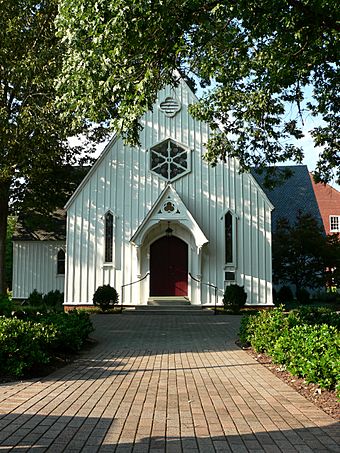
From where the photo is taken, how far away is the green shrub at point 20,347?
307 inches

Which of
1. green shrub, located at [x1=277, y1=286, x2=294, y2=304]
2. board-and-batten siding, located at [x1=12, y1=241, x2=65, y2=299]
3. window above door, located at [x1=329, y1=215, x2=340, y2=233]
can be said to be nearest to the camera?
green shrub, located at [x1=277, y1=286, x2=294, y2=304]

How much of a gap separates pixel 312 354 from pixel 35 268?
24.7 meters

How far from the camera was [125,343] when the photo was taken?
40.9 feet

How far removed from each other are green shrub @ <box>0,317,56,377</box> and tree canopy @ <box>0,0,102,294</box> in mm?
11298

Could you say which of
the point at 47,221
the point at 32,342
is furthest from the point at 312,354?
the point at 47,221

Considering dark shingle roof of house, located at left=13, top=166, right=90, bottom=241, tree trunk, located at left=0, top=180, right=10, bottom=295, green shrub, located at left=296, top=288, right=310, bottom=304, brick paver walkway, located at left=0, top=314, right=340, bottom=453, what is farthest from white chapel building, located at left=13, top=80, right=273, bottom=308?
brick paver walkway, located at left=0, top=314, right=340, bottom=453

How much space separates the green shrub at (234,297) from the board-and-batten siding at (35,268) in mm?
11929

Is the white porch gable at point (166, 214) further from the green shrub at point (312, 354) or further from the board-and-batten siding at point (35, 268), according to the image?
the green shrub at point (312, 354)

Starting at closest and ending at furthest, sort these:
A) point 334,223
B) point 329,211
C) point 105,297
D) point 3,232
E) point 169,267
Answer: point 105,297 < point 169,267 < point 3,232 < point 334,223 < point 329,211

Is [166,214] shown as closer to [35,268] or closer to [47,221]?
[47,221]

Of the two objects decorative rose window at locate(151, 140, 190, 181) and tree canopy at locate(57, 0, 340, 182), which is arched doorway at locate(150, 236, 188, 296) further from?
tree canopy at locate(57, 0, 340, 182)

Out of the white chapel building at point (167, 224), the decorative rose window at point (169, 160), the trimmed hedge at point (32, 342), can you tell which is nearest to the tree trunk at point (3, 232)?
the white chapel building at point (167, 224)

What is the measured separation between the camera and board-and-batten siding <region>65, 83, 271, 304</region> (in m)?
22.3

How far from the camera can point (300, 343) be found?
26.5ft
